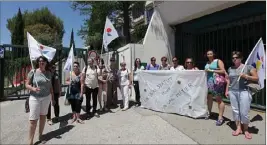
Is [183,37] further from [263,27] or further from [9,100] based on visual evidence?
[9,100]

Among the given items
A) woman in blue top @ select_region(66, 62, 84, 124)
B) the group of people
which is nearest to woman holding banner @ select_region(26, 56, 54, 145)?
the group of people

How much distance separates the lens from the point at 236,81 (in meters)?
5.82

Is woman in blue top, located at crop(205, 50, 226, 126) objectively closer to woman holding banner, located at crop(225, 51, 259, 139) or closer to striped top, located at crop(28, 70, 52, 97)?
woman holding banner, located at crop(225, 51, 259, 139)

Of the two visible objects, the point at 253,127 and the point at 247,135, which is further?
the point at 253,127

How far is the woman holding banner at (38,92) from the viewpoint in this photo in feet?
19.2

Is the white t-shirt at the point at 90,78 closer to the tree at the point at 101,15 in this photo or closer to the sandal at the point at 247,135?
the sandal at the point at 247,135

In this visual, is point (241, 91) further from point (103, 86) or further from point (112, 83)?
point (112, 83)

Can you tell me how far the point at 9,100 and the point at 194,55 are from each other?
784 centimetres

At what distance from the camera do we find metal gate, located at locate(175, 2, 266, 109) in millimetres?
8179

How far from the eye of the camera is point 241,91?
18.9 feet

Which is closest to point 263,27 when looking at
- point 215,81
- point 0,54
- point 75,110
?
point 215,81

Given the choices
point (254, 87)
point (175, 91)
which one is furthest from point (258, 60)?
point (175, 91)

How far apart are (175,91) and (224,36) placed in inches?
126

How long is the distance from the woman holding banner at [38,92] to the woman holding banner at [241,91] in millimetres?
3920
